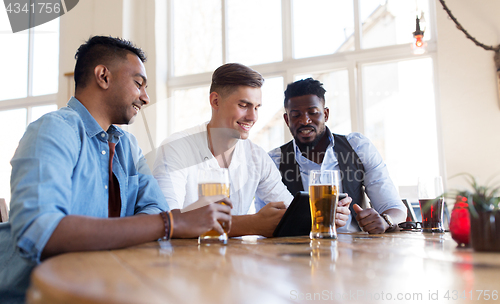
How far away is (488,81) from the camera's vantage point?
11.1 feet

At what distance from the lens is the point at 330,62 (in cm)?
423

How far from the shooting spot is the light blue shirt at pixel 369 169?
95.7 inches

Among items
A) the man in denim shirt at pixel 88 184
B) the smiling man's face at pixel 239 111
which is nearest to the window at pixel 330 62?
the smiling man's face at pixel 239 111

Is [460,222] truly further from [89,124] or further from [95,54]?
[95,54]

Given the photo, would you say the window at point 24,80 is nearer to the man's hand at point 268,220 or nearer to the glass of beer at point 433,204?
the man's hand at point 268,220

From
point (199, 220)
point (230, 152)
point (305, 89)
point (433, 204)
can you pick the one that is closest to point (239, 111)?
point (230, 152)

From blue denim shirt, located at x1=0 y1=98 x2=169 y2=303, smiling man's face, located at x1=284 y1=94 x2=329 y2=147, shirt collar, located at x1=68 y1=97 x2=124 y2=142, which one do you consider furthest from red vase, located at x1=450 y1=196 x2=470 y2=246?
smiling man's face, located at x1=284 y1=94 x2=329 y2=147

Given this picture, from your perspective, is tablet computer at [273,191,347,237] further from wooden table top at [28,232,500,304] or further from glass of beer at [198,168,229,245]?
wooden table top at [28,232,500,304]

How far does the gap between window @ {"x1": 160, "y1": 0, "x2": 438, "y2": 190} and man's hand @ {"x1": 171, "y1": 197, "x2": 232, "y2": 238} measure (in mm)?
3219

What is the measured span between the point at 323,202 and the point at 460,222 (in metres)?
0.42

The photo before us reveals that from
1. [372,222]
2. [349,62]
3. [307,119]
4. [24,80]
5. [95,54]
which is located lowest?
[372,222]

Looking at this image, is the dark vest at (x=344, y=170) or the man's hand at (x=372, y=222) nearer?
the man's hand at (x=372, y=222)

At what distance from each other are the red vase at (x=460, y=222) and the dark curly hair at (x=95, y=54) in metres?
1.27

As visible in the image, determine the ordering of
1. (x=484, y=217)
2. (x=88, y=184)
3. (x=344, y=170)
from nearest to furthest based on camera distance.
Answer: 1. (x=484, y=217)
2. (x=88, y=184)
3. (x=344, y=170)
